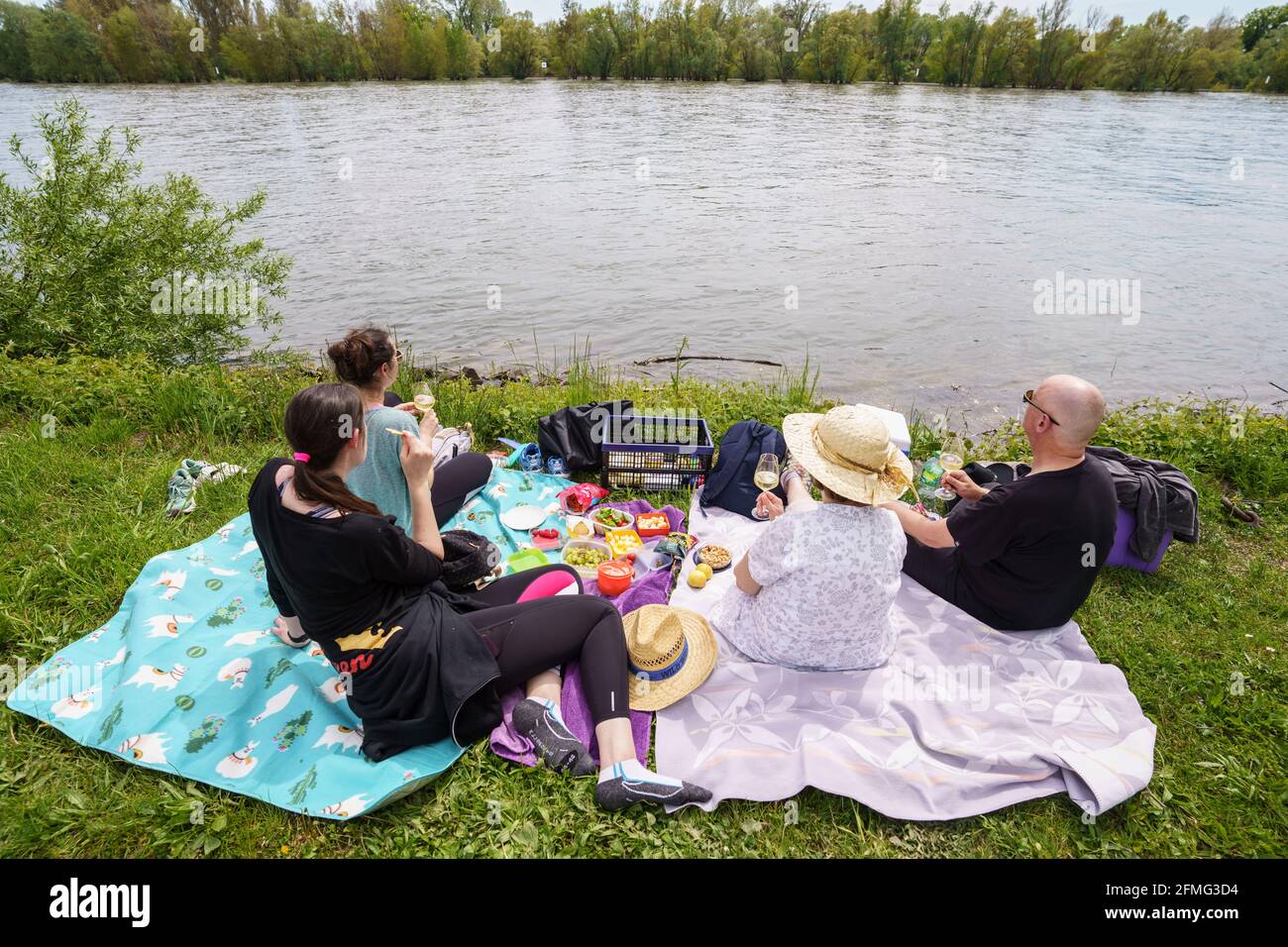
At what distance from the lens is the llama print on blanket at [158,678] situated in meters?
3.71

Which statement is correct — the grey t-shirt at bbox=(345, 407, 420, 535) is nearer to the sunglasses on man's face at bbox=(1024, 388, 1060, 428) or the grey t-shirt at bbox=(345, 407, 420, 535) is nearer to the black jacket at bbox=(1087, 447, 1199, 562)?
the sunglasses on man's face at bbox=(1024, 388, 1060, 428)

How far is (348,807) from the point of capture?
312 cm

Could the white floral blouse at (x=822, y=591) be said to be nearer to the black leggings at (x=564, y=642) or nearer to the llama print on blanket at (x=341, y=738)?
the black leggings at (x=564, y=642)

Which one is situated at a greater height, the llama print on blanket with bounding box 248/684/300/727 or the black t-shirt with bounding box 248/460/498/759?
the black t-shirt with bounding box 248/460/498/759

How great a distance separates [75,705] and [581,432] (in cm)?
380

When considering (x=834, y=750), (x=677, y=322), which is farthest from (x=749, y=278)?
(x=834, y=750)

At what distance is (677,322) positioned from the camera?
38.4ft

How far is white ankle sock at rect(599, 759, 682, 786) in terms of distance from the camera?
3.22 metres

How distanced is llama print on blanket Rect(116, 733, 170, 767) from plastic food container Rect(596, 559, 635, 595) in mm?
2497

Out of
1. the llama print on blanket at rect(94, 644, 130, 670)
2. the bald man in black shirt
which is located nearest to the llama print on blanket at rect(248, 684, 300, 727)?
the llama print on blanket at rect(94, 644, 130, 670)

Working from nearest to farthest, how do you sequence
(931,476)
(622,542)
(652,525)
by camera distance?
(622,542) → (652,525) → (931,476)

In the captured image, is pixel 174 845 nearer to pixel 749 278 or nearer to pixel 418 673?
pixel 418 673

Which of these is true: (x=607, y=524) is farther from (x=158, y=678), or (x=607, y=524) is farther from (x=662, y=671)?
(x=158, y=678)

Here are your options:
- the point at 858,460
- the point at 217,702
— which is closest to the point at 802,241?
the point at 858,460
